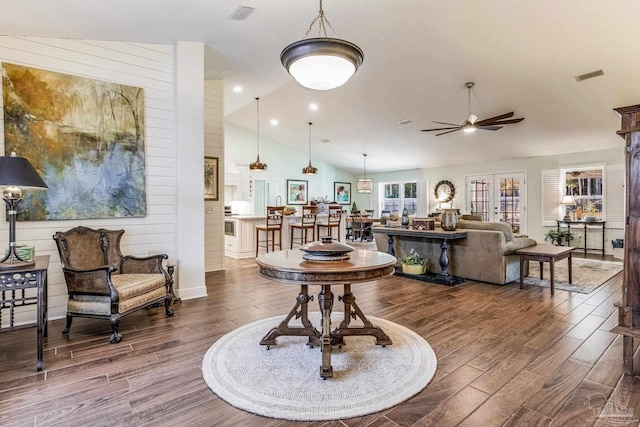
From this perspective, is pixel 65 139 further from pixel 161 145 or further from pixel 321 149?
pixel 321 149

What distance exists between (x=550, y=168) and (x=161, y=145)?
894cm

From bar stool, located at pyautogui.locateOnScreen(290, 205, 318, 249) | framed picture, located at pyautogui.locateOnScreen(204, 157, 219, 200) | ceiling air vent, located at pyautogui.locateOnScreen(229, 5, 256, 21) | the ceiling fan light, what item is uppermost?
ceiling air vent, located at pyautogui.locateOnScreen(229, 5, 256, 21)

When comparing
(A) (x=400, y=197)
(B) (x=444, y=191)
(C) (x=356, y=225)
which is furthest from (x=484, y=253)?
(A) (x=400, y=197)

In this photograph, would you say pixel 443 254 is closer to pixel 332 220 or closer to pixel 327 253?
pixel 327 253

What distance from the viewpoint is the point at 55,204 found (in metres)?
3.42

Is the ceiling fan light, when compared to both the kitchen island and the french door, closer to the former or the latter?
the kitchen island

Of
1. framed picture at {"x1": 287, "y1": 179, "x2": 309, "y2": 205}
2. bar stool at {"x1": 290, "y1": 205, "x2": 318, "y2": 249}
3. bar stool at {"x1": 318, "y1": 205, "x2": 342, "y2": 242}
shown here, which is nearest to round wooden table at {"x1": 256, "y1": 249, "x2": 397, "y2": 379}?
bar stool at {"x1": 290, "y1": 205, "x2": 318, "y2": 249}

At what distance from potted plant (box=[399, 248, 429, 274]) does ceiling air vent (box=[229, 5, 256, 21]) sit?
4128mm

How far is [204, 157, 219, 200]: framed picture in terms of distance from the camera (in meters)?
6.15

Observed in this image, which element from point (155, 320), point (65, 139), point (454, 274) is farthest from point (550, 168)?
point (65, 139)

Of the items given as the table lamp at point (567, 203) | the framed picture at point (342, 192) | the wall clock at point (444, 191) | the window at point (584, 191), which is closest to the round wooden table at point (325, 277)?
the table lamp at point (567, 203)

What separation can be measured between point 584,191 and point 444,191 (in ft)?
11.6

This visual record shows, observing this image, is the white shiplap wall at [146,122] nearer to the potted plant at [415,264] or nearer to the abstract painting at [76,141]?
the abstract painting at [76,141]

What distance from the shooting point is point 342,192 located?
1292 centimetres
